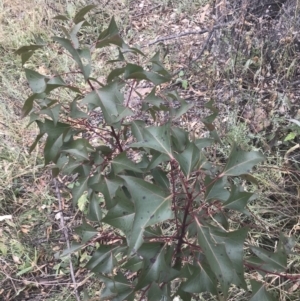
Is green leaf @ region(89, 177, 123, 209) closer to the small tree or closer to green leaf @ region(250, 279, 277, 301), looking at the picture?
the small tree

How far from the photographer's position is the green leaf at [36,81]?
99 cm

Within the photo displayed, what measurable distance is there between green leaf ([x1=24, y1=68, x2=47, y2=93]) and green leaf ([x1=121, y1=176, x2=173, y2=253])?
1.15 feet

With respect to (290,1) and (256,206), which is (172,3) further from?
(256,206)

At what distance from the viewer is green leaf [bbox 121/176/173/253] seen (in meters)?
0.80

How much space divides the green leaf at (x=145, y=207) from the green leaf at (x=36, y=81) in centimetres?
35

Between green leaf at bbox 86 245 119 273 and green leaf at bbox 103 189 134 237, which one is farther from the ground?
green leaf at bbox 103 189 134 237

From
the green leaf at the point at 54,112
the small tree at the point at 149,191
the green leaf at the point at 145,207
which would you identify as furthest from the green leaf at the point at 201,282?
the green leaf at the point at 54,112

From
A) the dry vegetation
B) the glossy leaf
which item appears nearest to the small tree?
the glossy leaf

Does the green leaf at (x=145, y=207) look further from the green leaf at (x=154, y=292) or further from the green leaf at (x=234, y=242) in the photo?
the green leaf at (x=154, y=292)

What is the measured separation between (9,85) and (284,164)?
2.14 meters

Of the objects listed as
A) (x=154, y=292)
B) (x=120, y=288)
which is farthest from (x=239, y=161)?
(x=120, y=288)

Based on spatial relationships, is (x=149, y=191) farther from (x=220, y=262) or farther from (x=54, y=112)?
(x=54, y=112)

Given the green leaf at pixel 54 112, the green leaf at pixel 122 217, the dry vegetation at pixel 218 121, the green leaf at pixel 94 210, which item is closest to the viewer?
the green leaf at pixel 122 217

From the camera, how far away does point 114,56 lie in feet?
10.6
